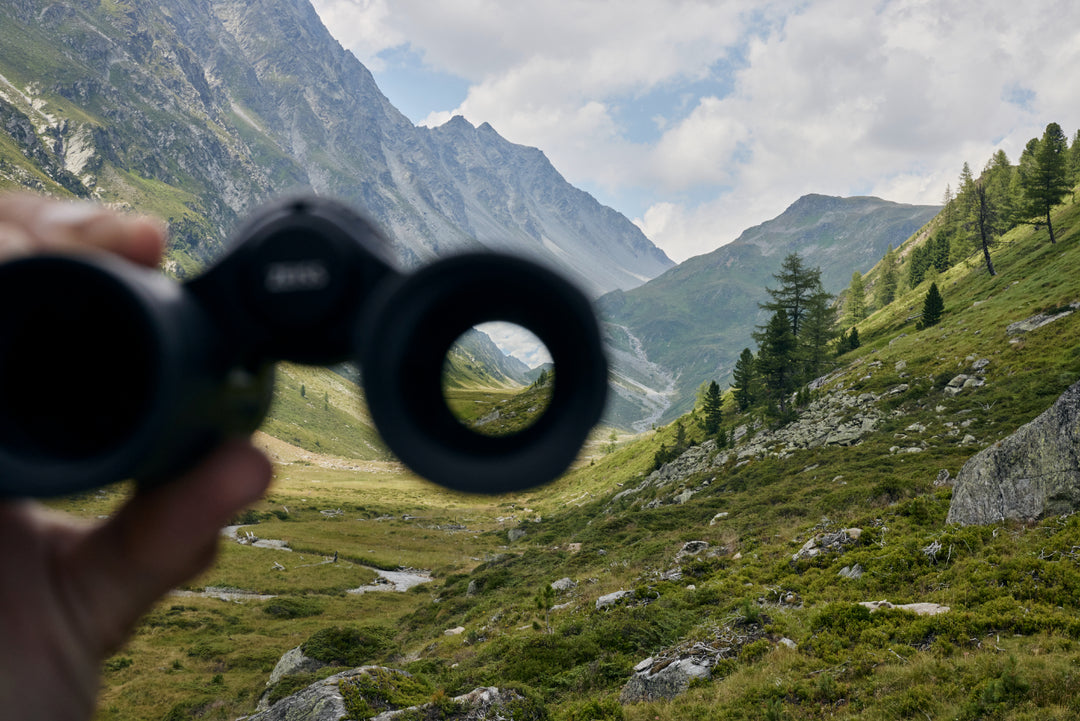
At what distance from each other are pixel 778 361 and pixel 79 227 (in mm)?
53228

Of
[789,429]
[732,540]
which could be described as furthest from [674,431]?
[732,540]

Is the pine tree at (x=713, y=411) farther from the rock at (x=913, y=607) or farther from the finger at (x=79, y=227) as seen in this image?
the finger at (x=79, y=227)

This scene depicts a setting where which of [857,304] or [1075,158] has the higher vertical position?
[1075,158]

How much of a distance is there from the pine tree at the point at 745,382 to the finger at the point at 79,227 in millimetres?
62256

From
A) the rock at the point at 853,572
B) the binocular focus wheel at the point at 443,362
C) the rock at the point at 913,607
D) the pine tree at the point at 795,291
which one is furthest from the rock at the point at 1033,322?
the binocular focus wheel at the point at 443,362

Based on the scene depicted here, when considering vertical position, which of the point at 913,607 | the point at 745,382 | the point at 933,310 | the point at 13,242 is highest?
the point at 13,242

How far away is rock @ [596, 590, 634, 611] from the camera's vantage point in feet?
57.1

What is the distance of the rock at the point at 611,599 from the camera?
17394mm

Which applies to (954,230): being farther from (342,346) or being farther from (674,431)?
(342,346)

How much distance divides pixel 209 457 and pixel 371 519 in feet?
279

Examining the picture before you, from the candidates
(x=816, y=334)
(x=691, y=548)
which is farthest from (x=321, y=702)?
(x=816, y=334)

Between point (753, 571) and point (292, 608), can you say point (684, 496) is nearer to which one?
point (753, 571)

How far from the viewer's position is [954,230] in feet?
317

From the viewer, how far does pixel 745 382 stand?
61.8 meters
